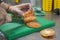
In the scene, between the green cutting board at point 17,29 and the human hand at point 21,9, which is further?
the human hand at point 21,9

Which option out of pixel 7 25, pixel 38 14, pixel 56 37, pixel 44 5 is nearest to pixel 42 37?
pixel 56 37

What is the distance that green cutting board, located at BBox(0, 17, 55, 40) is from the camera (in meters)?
0.60

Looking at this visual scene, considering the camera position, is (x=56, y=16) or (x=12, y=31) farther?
(x=56, y=16)

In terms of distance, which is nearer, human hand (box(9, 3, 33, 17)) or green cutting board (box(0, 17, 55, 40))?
green cutting board (box(0, 17, 55, 40))

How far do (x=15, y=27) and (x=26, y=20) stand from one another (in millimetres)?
70

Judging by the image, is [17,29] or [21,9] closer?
[17,29]

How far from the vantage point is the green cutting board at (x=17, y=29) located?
1.96ft

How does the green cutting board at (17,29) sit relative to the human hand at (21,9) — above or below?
below

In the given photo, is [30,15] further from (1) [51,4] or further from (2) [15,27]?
(1) [51,4]

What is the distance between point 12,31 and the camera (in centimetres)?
62

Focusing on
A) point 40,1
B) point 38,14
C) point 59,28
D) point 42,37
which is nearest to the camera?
point 42,37

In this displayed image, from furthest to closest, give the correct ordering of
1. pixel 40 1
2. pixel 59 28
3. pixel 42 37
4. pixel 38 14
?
pixel 40 1 < pixel 38 14 < pixel 59 28 < pixel 42 37

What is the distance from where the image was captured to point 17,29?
2.13ft

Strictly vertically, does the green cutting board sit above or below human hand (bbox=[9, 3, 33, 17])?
below
